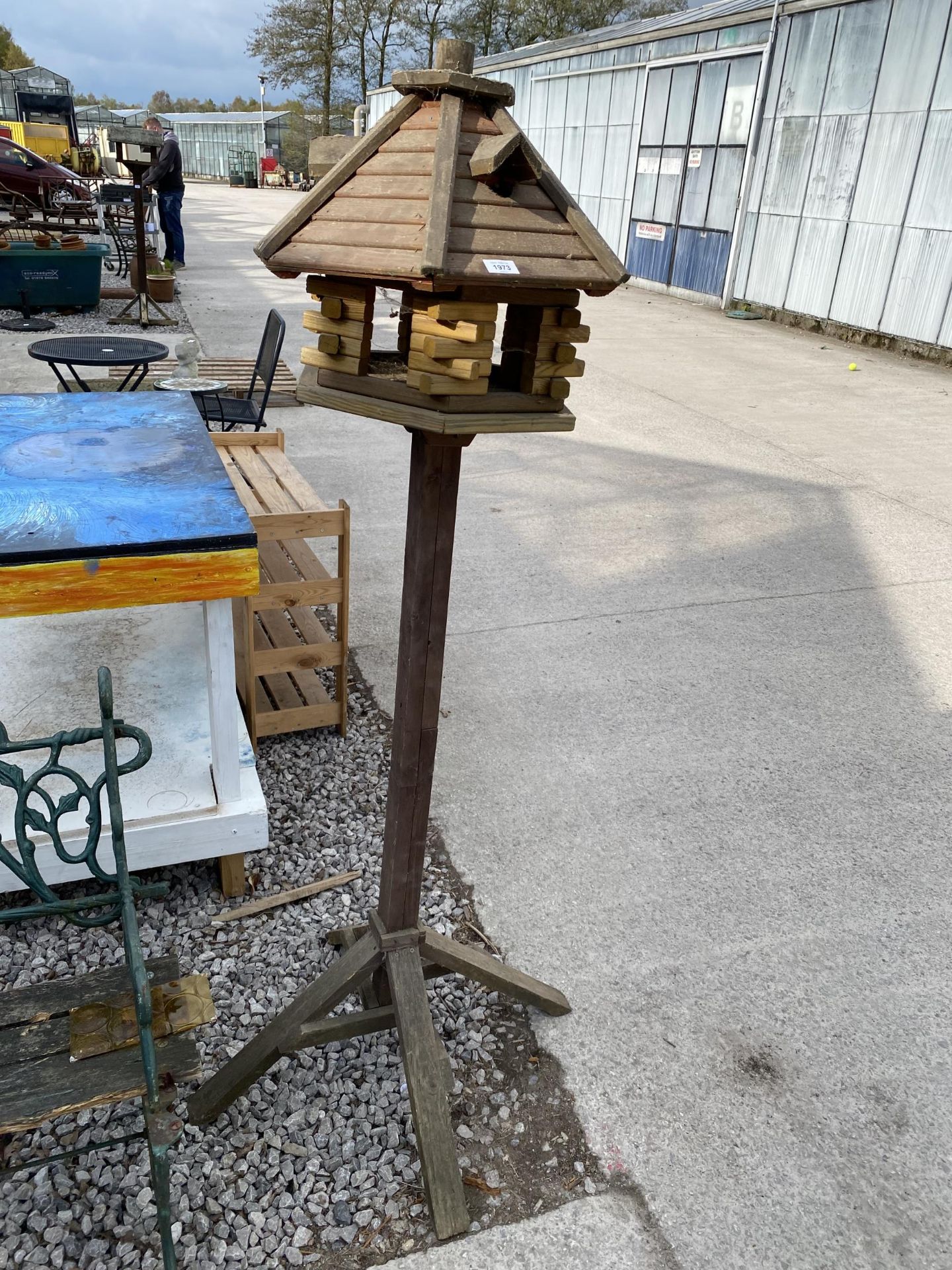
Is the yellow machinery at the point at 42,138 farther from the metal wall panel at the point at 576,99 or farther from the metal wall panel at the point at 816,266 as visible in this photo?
the metal wall panel at the point at 816,266

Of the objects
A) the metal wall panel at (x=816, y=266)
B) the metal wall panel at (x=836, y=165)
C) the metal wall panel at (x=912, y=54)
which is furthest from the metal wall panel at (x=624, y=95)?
the metal wall panel at (x=912, y=54)

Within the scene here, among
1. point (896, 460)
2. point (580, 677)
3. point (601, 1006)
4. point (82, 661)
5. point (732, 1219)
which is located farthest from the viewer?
point (896, 460)

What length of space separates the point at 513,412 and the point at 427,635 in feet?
1.75

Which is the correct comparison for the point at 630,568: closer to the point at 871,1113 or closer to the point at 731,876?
the point at 731,876

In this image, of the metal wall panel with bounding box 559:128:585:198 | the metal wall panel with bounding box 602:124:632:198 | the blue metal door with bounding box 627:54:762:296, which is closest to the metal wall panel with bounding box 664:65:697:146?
the blue metal door with bounding box 627:54:762:296

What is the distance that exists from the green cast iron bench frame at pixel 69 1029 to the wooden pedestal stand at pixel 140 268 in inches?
376

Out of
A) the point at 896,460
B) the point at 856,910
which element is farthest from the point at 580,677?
the point at 896,460

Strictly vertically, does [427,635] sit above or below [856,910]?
above

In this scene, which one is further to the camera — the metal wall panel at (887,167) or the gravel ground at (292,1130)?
the metal wall panel at (887,167)

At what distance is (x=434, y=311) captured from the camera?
1625 mm

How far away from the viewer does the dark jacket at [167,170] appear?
1059cm

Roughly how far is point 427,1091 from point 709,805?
168 centimetres

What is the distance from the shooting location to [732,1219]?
2.00 meters

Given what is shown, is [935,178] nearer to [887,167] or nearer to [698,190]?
[887,167]
